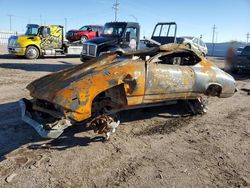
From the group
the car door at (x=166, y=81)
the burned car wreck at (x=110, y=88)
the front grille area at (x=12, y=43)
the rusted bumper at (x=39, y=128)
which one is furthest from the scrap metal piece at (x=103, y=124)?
the front grille area at (x=12, y=43)

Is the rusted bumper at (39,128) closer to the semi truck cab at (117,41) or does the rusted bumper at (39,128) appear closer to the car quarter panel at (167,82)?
the car quarter panel at (167,82)

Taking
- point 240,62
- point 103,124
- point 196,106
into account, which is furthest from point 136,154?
point 240,62

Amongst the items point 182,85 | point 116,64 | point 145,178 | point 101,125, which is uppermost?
point 116,64

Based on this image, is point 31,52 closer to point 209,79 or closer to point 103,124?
point 209,79

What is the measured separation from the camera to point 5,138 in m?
4.70

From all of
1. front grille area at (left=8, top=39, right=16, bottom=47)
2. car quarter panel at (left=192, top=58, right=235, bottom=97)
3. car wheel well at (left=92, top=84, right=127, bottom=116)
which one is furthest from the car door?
front grille area at (left=8, top=39, right=16, bottom=47)

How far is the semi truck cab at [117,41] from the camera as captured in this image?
13356mm

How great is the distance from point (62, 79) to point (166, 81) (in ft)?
6.38

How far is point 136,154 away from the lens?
4.39m

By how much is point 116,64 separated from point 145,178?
6.67 feet

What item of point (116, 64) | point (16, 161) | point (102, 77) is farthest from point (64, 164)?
point (116, 64)

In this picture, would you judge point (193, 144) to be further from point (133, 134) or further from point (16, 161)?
point (16, 161)

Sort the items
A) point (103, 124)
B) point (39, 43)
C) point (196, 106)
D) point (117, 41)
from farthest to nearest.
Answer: point (39, 43) → point (117, 41) → point (196, 106) → point (103, 124)

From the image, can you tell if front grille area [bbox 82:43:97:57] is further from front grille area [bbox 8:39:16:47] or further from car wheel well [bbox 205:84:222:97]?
car wheel well [bbox 205:84:222:97]
